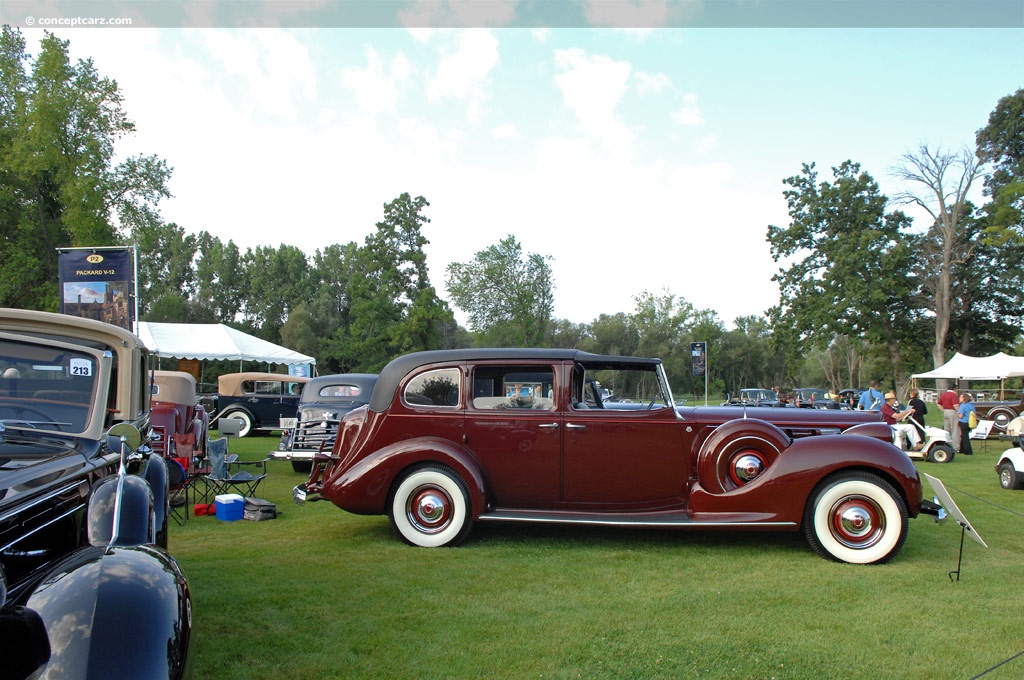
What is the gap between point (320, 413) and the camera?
12.9m

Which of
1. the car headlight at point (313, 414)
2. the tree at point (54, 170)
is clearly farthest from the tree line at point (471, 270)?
the car headlight at point (313, 414)

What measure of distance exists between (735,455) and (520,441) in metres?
1.95

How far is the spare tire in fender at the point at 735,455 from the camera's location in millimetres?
→ 6102

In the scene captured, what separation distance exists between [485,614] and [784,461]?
308cm

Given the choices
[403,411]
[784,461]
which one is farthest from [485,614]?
[784,461]

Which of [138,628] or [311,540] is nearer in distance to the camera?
[138,628]

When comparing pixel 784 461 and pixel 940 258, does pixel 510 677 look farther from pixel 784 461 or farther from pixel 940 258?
pixel 940 258

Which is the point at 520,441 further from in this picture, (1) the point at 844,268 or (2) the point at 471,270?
(2) the point at 471,270

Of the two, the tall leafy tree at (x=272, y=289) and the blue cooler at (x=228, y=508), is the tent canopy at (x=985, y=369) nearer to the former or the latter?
the blue cooler at (x=228, y=508)

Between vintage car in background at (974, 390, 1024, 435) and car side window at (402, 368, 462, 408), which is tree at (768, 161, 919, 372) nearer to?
vintage car in background at (974, 390, 1024, 435)

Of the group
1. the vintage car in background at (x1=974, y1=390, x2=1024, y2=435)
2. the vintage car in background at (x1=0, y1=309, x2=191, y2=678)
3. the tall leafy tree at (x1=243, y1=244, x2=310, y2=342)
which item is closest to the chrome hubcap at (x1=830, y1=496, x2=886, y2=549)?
the vintage car in background at (x1=0, y1=309, x2=191, y2=678)

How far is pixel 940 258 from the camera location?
38.9m

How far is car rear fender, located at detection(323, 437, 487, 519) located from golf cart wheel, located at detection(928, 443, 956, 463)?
12491 millimetres

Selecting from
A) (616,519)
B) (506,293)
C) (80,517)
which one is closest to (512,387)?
(616,519)
